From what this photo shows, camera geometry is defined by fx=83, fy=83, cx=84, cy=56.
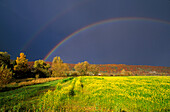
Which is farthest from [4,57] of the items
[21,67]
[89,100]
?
[89,100]

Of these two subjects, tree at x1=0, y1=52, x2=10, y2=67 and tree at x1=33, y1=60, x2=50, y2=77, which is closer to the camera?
tree at x1=0, y1=52, x2=10, y2=67

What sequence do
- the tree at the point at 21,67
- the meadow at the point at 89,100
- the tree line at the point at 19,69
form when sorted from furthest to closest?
the tree at the point at 21,67, the tree line at the point at 19,69, the meadow at the point at 89,100

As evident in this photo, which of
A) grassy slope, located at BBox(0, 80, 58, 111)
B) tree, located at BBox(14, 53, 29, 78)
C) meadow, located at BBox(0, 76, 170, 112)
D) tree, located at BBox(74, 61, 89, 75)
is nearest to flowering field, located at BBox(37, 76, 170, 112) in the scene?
meadow, located at BBox(0, 76, 170, 112)

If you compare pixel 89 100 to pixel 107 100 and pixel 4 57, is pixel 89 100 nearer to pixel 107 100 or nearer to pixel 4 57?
pixel 107 100

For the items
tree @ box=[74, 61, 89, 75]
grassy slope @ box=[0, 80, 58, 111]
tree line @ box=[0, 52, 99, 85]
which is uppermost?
tree @ box=[74, 61, 89, 75]

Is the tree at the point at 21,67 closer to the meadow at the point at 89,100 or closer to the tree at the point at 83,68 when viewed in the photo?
the meadow at the point at 89,100

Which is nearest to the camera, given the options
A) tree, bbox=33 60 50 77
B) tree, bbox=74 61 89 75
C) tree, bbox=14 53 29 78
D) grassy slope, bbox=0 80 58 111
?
grassy slope, bbox=0 80 58 111

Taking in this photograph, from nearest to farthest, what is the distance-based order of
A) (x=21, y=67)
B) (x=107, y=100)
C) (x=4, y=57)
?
(x=107, y=100) → (x=4, y=57) → (x=21, y=67)

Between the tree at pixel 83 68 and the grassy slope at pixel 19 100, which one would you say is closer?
the grassy slope at pixel 19 100

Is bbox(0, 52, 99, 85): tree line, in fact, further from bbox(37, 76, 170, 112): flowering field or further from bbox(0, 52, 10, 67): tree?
bbox(37, 76, 170, 112): flowering field

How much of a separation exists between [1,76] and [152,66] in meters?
255

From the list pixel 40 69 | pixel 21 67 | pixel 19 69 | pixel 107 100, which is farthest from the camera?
pixel 40 69

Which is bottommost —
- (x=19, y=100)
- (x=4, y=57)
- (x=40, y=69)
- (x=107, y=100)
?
(x=19, y=100)

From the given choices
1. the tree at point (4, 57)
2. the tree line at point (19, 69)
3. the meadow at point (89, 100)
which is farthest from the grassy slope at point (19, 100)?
the tree at point (4, 57)
